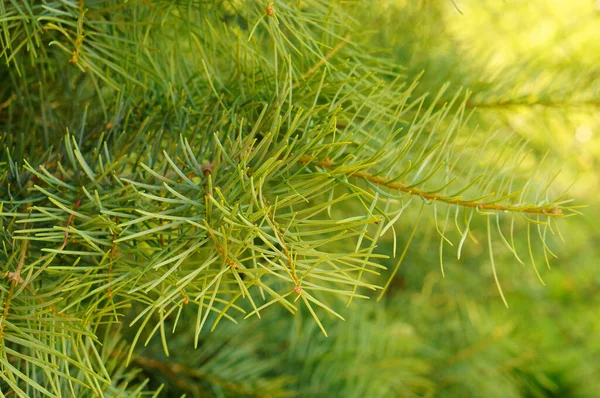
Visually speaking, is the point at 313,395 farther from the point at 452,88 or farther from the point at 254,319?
the point at 452,88

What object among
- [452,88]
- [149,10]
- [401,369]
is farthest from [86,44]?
[401,369]

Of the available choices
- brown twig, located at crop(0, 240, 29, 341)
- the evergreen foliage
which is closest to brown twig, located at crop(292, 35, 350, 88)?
the evergreen foliage

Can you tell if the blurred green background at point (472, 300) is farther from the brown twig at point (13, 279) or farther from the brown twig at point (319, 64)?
the brown twig at point (13, 279)

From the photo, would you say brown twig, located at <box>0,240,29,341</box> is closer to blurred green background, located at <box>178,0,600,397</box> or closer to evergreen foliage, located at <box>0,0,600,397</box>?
evergreen foliage, located at <box>0,0,600,397</box>

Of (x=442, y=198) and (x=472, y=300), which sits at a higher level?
(x=442, y=198)

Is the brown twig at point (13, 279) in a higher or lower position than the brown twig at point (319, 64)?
lower

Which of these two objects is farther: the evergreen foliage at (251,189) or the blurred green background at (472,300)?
the blurred green background at (472,300)

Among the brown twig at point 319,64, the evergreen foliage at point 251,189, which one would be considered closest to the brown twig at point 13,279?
the evergreen foliage at point 251,189

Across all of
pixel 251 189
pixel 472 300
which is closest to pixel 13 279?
pixel 251 189

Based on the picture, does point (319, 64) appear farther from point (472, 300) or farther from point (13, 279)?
point (472, 300)
